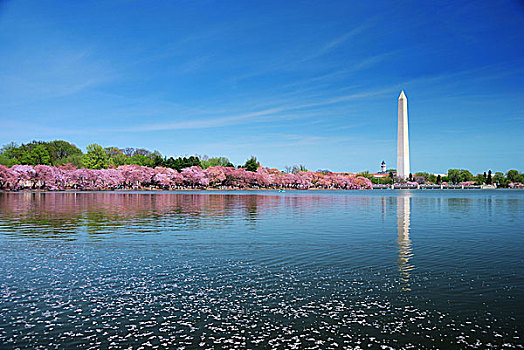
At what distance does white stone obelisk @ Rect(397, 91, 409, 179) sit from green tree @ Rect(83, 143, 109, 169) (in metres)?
107

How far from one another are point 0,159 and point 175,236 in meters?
153

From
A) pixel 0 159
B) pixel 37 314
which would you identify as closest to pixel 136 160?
pixel 0 159

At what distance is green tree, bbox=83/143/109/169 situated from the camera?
470 feet

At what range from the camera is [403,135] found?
139375 millimetres

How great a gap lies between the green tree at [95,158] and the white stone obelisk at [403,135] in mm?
107027

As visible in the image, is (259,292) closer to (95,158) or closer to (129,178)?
(129,178)

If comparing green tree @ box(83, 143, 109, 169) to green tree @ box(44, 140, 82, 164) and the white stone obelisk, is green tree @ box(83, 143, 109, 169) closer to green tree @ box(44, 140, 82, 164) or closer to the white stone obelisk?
green tree @ box(44, 140, 82, 164)

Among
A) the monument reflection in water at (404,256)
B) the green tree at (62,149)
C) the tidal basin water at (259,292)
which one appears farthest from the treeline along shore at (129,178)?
the monument reflection in water at (404,256)

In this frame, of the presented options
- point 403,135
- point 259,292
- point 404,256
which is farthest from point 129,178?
point 259,292

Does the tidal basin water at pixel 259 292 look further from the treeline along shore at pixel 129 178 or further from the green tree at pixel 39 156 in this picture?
the green tree at pixel 39 156

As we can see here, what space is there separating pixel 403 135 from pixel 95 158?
110272 mm

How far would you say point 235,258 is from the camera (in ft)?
53.8

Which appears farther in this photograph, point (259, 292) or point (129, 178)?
point (129, 178)

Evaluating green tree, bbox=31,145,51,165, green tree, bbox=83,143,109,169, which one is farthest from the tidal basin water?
green tree, bbox=83,143,109,169
